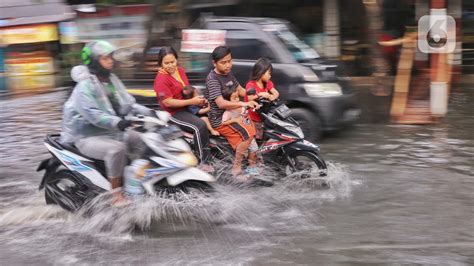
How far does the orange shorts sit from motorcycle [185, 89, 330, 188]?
0.09 metres

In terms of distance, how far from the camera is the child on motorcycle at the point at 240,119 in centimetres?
628

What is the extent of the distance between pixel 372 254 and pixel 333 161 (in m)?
2.95

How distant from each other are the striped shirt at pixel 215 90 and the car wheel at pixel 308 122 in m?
2.17

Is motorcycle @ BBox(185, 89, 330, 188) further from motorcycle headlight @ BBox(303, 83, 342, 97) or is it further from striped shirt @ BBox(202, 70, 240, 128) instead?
motorcycle headlight @ BBox(303, 83, 342, 97)

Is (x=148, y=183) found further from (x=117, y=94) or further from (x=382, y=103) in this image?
(x=382, y=103)

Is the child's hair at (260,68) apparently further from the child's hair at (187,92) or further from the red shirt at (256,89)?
the child's hair at (187,92)

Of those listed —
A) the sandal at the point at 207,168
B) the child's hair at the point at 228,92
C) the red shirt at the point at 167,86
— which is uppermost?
the red shirt at the point at 167,86

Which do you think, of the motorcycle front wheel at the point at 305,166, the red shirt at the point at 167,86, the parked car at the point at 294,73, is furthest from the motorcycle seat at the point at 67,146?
the parked car at the point at 294,73

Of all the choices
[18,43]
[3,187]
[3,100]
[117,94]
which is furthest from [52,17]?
[117,94]

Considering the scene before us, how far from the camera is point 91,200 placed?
559 centimetres

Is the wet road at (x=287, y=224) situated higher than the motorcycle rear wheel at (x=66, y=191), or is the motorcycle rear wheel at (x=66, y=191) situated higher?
the motorcycle rear wheel at (x=66, y=191)

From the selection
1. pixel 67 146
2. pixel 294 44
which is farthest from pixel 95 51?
pixel 294 44

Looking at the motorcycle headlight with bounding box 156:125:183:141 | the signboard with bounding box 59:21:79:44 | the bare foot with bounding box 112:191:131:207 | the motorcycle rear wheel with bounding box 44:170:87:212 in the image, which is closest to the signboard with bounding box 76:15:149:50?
the signboard with bounding box 59:21:79:44

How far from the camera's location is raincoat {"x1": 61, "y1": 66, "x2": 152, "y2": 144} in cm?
527
